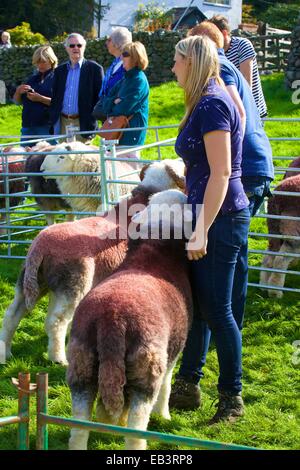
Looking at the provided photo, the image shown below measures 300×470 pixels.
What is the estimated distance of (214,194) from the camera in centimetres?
378

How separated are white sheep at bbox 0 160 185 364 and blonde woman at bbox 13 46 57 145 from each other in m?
4.39

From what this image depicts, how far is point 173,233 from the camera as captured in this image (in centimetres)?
420

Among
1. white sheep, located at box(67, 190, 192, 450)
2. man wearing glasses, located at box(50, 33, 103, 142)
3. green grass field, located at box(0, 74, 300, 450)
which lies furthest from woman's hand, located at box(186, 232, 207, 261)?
man wearing glasses, located at box(50, 33, 103, 142)

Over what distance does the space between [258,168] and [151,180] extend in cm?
114

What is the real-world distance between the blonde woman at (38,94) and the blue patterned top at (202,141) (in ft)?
18.8

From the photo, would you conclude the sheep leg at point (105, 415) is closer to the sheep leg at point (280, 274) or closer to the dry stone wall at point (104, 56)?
the sheep leg at point (280, 274)

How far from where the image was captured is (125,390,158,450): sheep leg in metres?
3.44

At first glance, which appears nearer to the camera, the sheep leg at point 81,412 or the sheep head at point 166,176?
the sheep leg at point 81,412

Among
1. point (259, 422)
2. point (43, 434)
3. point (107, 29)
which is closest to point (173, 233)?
point (259, 422)

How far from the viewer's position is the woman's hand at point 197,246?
3.88 metres

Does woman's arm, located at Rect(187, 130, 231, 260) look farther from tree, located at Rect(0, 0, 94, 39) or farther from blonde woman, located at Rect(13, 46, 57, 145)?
tree, located at Rect(0, 0, 94, 39)

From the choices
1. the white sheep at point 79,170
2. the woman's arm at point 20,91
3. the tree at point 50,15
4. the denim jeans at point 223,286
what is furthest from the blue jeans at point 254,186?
the tree at point 50,15

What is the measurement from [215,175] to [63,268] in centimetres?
164
